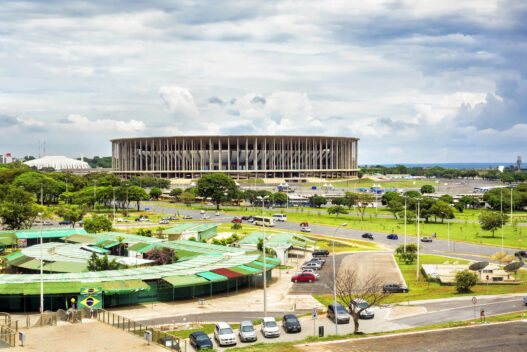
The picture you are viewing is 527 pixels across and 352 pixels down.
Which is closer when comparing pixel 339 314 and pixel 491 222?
pixel 339 314

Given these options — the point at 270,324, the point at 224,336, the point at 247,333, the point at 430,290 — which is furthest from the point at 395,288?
the point at 224,336

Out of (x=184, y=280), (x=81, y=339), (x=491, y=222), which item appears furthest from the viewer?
(x=491, y=222)

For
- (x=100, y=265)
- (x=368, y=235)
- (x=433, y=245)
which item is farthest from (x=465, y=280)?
(x=368, y=235)

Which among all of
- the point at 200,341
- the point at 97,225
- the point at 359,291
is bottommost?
the point at 359,291

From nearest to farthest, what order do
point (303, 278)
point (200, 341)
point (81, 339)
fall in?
1. point (81, 339)
2. point (200, 341)
3. point (303, 278)

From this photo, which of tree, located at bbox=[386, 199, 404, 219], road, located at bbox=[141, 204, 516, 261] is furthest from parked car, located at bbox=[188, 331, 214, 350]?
tree, located at bbox=[386, 199, 404, 219]

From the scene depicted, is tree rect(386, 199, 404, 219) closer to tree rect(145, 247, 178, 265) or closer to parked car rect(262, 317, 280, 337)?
tree rect(145, 247, 178, 265)

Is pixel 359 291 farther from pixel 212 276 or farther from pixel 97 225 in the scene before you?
pixel 97 225

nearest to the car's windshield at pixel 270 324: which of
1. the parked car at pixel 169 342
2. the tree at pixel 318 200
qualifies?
the parked car at pixel 169 342

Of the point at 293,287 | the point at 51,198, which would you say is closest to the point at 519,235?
the point at 293,287

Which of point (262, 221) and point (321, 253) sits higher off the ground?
point (262, 221)
